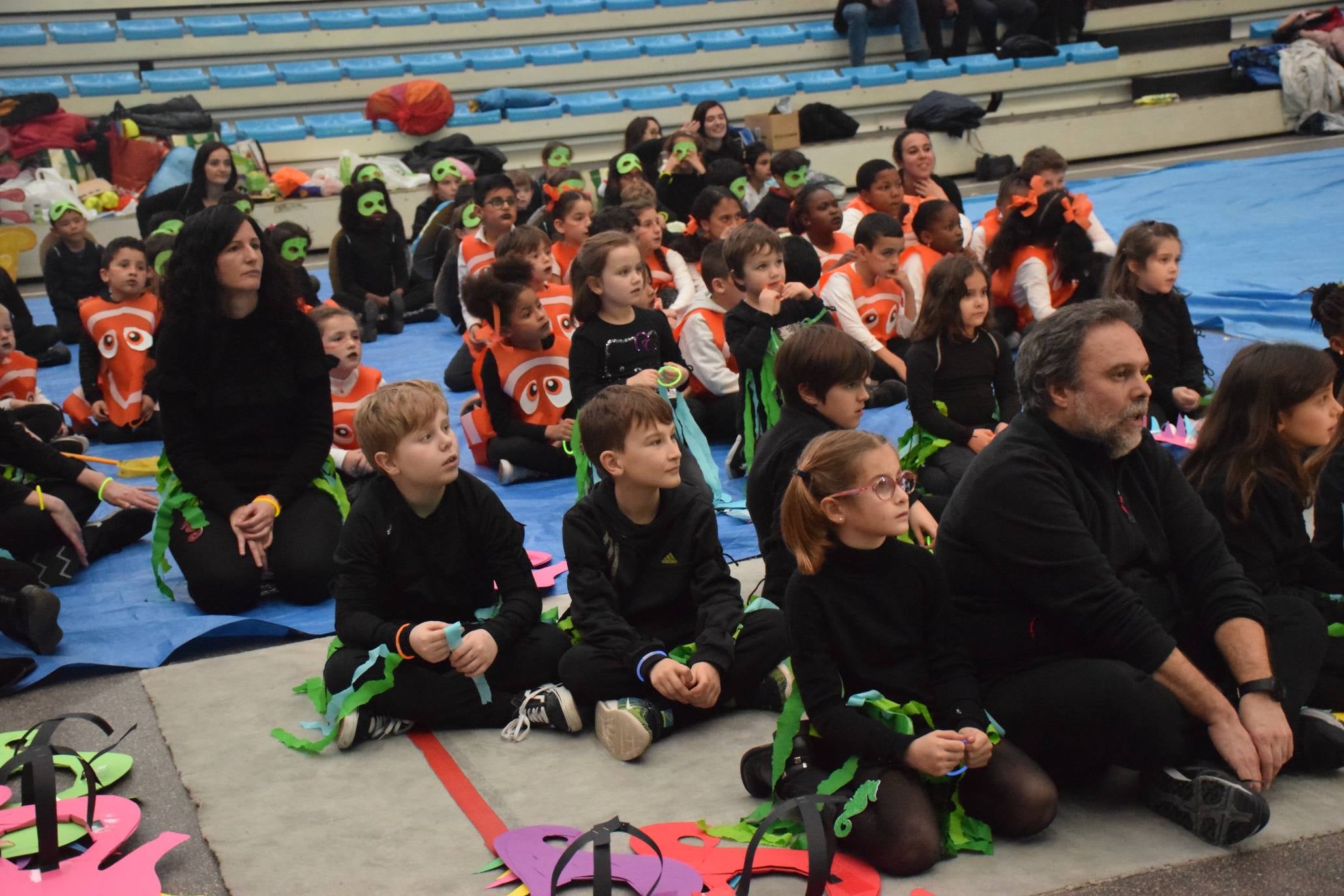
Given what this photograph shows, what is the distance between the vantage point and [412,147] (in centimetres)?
1354

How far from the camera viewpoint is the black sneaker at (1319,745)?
278cm

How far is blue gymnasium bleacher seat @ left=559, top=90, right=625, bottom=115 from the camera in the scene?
47.1 feet

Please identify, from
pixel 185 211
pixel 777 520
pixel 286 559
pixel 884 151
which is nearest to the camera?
pixel 777 520

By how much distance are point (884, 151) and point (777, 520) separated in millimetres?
10690

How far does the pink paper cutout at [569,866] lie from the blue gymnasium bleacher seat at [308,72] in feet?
42.8

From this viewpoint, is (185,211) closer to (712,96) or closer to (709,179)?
(709,179)

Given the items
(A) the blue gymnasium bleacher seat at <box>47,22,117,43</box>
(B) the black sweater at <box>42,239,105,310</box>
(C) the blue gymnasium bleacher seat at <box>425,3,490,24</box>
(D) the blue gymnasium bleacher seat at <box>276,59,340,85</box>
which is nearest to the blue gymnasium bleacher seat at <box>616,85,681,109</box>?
(C) the blue gymnasium bleacher seat at <box>425,3,490,24</box>

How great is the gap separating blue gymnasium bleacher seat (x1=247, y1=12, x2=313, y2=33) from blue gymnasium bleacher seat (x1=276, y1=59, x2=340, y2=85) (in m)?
0.53

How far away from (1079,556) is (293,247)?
526 cm

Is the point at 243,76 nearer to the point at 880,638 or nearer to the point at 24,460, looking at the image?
the point at 24,460

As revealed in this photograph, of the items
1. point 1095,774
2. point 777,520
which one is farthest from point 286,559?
point 1095,774

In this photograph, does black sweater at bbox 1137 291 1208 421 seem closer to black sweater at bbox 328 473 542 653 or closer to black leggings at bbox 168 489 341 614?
black sweater at bbox 328 473 542 653

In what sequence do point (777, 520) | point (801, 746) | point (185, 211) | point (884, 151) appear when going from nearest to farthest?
point (801, 746) → point (777, 520) → point (185, 211) → point (884, 151)

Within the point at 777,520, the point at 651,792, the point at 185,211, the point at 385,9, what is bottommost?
the point at 651,792
